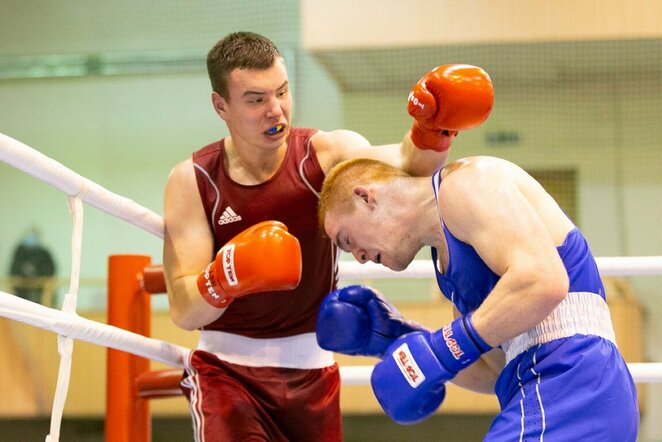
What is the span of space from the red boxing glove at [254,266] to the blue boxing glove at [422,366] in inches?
14.4

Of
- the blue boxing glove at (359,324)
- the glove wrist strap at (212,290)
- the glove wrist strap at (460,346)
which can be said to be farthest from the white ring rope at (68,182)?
the glove wrist strap at (460,346)

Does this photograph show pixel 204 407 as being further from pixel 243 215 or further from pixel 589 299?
pixel 589 299

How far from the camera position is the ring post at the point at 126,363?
235cm

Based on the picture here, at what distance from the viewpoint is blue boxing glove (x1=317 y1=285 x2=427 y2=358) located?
2139 mm

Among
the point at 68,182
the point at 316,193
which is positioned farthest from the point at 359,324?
the point at 68,182

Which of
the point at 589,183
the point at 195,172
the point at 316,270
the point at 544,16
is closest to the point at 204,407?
the point at 316,270

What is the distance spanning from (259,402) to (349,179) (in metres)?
0.70

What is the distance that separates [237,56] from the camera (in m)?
2.33

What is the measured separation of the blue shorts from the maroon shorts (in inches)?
29.7

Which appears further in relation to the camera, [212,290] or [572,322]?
[212,290]

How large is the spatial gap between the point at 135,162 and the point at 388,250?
663 centimetres

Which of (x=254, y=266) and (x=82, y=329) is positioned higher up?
(x=254, y=266)

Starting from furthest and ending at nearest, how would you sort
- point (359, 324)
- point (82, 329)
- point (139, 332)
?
1. point (139, 332)
2. point (359, 324)
3. point (82, 329)

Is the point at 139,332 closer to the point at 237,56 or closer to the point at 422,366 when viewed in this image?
the point at 237,56
